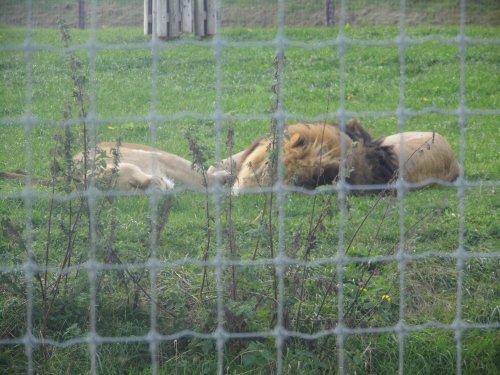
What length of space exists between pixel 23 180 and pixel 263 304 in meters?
A: 2.91

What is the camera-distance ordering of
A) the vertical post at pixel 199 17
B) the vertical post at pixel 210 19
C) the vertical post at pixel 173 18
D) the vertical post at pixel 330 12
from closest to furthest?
the vertical post at pixel 173 18
the vertical post at pixel 199 17
the vertical post at pixel 210 19
the vertical post at pixel 330 12

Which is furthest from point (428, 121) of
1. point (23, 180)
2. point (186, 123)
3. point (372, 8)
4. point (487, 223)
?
point (372, 8)

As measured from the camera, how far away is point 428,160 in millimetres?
7625

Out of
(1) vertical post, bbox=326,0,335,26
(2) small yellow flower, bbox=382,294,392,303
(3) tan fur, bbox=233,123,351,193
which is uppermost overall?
(1) vertical post, bbox=326,0,335,26

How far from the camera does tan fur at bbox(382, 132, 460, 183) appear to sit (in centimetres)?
758

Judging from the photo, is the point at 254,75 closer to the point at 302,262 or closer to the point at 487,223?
the point at 487,223

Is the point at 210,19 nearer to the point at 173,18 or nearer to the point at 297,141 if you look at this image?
the point at 173,18

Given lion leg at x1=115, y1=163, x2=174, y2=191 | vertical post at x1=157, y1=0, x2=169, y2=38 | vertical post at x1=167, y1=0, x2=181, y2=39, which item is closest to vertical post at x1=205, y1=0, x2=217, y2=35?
vertical post at x1=167, y1=0, x2=181, y2=39

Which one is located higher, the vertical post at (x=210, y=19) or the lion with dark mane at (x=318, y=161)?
the vertical post at (x=210, y=19)

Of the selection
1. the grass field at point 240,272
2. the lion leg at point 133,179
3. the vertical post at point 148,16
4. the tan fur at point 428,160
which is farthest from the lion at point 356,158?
the vertical post at point 148,16

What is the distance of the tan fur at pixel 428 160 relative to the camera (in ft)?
24.9

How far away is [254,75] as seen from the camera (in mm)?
10750

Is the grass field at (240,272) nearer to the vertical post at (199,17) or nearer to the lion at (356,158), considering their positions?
the lion at (356,158)

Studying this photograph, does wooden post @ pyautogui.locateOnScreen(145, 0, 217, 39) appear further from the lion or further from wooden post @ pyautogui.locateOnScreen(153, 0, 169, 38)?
the lion
